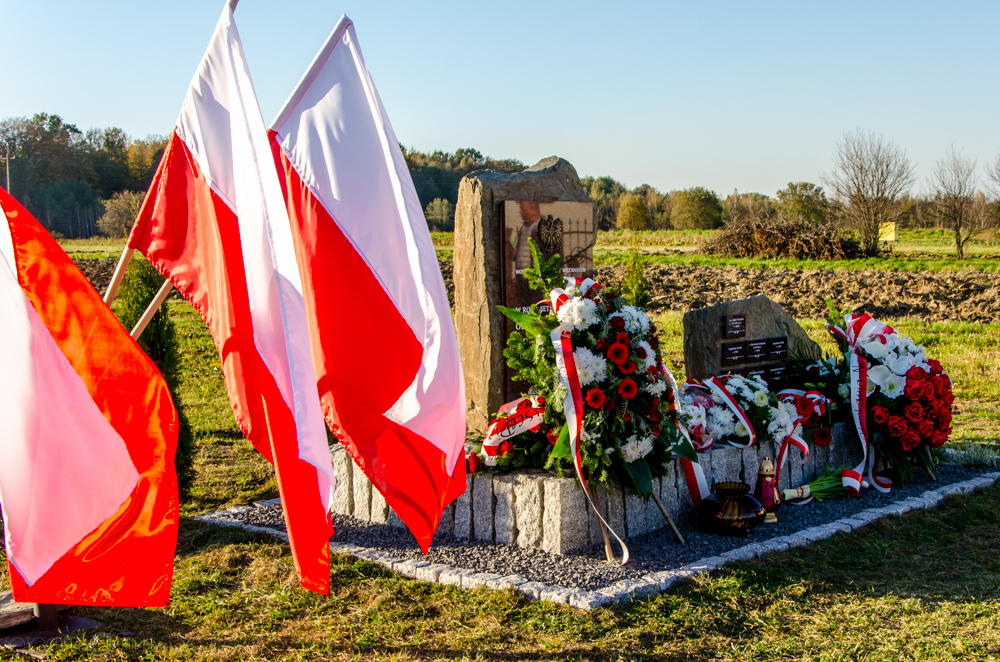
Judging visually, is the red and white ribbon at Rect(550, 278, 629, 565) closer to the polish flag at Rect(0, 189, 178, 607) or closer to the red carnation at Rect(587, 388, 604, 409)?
the red carnation at Rect(587, 388, 604, 409)

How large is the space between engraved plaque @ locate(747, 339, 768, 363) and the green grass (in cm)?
221

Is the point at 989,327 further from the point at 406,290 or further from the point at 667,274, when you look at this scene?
the point at 406,290

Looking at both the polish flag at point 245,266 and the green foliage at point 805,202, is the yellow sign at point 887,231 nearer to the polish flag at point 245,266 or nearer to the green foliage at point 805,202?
the green foliage at point 805,202

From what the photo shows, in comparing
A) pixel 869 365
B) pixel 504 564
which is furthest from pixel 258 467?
pixel 869 365

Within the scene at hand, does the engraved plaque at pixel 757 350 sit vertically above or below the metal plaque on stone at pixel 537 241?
below

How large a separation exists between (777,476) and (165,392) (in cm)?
425

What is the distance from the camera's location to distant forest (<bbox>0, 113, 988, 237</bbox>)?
36281 mm

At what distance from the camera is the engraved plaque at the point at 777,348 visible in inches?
278

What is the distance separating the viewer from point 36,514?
3131 mm

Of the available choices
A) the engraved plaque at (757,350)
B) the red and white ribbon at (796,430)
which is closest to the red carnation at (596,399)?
the red and white ribbon at (796,430)

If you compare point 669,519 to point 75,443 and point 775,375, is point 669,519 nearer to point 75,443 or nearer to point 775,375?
point 775,375

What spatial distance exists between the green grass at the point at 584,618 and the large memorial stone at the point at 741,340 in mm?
2075

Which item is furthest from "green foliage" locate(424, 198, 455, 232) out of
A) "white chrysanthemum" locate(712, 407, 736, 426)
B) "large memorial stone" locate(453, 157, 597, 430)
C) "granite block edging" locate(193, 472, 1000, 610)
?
"granite block edging" locate(193, 472, 1000, 610)

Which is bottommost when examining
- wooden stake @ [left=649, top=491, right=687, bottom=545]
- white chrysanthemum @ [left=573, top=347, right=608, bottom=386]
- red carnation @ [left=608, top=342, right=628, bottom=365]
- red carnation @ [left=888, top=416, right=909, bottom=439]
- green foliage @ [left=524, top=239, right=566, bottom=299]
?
wooden stake @ [left=649, top=491, right=687, bottom=545]
